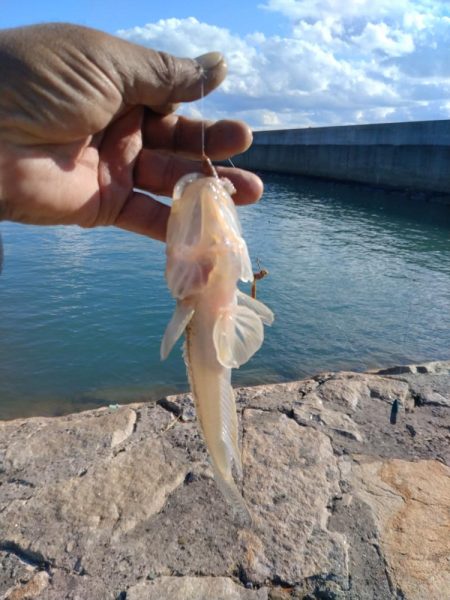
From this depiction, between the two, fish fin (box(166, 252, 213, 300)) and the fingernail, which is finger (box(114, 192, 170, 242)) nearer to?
the fingernail

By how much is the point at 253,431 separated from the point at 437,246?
19.7 m

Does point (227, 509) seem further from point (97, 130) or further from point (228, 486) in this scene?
point (97, 130)

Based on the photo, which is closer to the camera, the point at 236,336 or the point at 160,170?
the point at 236,336

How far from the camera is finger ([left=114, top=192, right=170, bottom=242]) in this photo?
4.23 metres

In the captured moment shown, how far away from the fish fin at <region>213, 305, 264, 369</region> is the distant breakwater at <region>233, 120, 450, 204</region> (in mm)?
35035

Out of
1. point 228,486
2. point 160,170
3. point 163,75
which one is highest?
point 163,75

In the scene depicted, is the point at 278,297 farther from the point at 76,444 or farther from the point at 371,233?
the point at 371,233

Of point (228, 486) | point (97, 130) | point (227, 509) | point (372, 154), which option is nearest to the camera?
point (228, 486)

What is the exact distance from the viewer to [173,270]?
9.07 ft

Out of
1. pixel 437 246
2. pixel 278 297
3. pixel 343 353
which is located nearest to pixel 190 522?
pixel 343 353

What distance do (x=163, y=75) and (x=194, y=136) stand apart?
0.69 metres

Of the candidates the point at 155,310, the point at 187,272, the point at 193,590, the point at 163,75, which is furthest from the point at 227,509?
the point at 155,310

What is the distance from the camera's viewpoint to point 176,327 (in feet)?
9.07

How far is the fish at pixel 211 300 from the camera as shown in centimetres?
276
